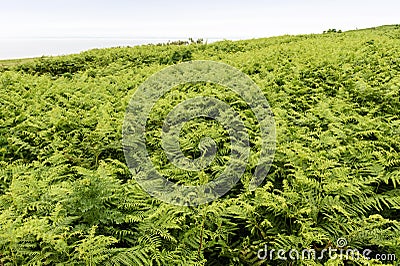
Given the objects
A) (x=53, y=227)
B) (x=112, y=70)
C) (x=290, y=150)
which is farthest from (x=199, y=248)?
(x=112, y=70)

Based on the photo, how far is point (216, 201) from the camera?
355 centimetres

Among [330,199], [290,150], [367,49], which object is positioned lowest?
[330,199]

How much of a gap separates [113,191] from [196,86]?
14.8 ft

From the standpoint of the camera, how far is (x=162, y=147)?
186 inches

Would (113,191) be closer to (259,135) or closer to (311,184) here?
(311,184)

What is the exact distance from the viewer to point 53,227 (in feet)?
9.26

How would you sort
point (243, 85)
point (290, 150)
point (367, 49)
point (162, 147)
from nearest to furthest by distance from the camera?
point (290, 150)
point (162, 147)
point (243, 85)
point (367, 49)

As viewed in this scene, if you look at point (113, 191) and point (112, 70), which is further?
point (112, 70)

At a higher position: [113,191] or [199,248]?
[113,191]

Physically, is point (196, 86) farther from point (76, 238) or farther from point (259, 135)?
point (76, 238)

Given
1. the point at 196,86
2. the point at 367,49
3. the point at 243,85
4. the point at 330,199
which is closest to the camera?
the point at 330,199

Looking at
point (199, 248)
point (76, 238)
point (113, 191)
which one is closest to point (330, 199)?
point (199, 248)

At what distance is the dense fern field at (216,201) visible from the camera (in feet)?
9.25

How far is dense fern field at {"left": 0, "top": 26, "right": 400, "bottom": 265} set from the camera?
9.25 ft
